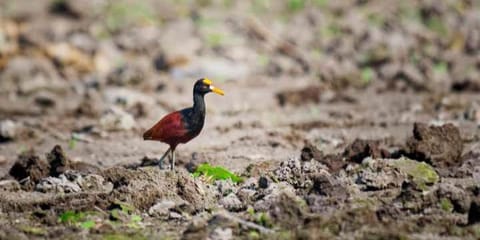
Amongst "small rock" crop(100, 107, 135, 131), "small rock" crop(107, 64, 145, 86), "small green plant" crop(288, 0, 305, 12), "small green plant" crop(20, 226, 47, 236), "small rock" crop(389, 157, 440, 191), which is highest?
"small green plant" crop(288, 0, 305, 12)

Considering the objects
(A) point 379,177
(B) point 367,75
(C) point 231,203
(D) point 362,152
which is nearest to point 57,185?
(C) point 231,203

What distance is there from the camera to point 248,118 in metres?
15.4

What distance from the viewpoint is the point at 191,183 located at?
948 centimetres

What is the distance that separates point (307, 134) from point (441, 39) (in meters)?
Result: 7.10

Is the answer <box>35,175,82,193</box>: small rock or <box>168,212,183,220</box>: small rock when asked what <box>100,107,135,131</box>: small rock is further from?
<box>168,212,183,220</box>: small rock

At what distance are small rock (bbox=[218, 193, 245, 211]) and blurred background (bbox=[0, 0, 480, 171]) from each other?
1.99 metres

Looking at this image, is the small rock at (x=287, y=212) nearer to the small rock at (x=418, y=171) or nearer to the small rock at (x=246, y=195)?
the small rock at (x=246, y=195)

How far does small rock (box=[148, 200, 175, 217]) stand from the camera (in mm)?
8922

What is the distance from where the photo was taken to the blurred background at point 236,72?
13875 millimetres

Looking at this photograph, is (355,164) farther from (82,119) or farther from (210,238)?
(82,119)

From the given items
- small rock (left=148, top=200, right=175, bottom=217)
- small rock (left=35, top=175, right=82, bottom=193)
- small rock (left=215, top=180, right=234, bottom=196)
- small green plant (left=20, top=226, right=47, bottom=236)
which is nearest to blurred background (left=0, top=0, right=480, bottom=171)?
small rock (left=215, top=180, right=234, bottom=196)

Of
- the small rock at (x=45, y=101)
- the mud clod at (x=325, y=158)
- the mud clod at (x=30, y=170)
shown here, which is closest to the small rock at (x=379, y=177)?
the mud clod at (x=325, y=158)

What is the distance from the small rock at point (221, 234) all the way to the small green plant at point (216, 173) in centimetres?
204

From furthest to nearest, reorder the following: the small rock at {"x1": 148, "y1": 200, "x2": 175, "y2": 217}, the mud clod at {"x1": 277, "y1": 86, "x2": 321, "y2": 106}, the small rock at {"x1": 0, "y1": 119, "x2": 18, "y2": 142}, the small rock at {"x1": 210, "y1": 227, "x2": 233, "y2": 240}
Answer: the mud clod at {"x1": 277, "y1": 86, "x2": 321, "y2": 106}
the small rock at {"x1": 0, "y1": 119, "x2": 18, "y2": 142}
the small rock at {"x1": 148, "y1": 200, "x2": 175, "y2": 217}
the small rock at {"x1": 210, "y1": 227, "x2": 233, "y2": 240}
